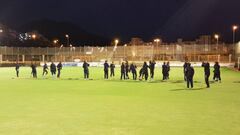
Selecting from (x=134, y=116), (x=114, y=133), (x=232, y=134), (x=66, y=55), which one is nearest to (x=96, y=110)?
(x=134, y=116)

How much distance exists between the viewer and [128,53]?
85.8 m

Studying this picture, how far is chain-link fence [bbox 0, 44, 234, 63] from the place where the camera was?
81312 millimetres

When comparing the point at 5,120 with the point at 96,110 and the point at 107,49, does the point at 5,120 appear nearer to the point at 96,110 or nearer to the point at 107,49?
the point at 96,110

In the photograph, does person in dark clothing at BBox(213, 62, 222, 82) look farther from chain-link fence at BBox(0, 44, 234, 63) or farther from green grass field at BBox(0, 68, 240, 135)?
chain-link fence at BBox(0, 44, 234, 63)

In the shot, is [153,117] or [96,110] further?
[96,110]

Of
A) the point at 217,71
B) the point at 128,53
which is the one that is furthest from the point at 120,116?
the point at 128,53

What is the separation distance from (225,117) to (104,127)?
4.14m

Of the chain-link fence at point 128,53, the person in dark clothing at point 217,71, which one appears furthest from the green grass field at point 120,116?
the chain-link fence at point 128,53

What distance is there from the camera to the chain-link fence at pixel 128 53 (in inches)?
3201

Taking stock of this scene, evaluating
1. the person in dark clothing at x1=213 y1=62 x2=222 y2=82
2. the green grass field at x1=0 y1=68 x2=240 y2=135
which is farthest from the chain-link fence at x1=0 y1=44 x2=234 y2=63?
the green grass field at x1=0 y1=68 x2=240 y2=135

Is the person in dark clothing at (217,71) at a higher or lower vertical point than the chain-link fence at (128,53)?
lower

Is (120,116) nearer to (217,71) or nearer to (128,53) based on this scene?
(217,71)

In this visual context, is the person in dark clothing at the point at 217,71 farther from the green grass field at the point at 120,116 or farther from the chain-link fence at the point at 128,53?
the chain-link fence at the point at 128,53

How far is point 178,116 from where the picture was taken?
1319 cm
